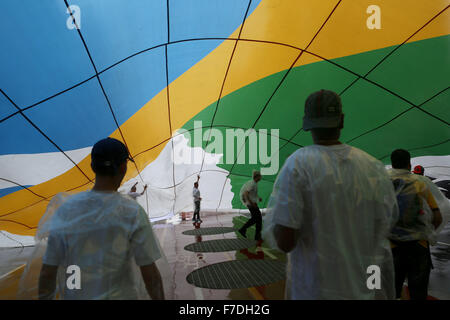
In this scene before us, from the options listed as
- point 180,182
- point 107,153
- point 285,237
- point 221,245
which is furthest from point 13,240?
point 285,237

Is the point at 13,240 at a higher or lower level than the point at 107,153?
lower

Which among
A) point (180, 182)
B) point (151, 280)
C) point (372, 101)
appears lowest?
point (151, 280)

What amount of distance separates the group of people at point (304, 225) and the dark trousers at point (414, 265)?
1704 mm

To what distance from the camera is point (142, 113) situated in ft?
33.6

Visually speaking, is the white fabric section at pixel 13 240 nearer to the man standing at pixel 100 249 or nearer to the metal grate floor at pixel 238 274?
the metal grate floor at pixel 238 274

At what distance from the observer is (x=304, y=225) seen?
6.20ft

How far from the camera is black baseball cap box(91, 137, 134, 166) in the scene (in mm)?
1901

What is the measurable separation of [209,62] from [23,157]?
6563 millimetres

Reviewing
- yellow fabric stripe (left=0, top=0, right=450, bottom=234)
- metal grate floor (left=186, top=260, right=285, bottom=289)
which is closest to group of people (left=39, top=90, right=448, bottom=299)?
metal grate floor (left=186, top=260, right=285, bottom=289)

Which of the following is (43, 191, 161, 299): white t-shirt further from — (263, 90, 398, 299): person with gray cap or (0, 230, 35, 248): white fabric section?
(0, 230, 35, 248): white fabric section

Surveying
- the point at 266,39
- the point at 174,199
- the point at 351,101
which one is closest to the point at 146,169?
the point at 174,199

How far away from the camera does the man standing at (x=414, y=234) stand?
3.31 metres

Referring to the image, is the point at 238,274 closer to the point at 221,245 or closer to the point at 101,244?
the point at 221,245

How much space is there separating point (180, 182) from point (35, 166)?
8831 millimetres
